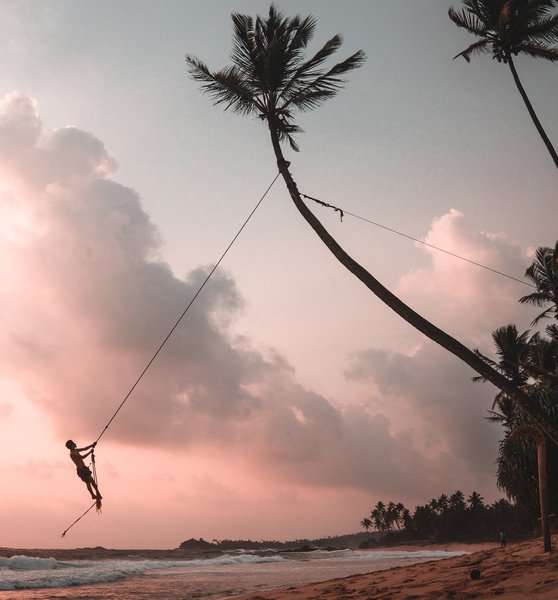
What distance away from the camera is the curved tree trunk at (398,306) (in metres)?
7.78

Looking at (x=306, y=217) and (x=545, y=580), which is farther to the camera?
(x=306, y=217)

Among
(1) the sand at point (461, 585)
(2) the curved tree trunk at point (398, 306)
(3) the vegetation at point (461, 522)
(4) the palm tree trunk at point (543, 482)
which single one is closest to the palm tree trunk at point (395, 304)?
(2) the curved tree trunk at point (398, 306)

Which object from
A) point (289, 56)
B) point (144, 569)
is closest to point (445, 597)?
point (289, 56)

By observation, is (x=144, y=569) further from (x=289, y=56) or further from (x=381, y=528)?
(x=381, y=528)

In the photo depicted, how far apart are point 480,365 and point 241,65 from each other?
860 centimetres

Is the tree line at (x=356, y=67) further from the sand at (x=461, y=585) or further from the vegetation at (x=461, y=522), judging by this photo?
the vegetation at (x=461, y=522)

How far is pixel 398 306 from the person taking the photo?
885 centimetres

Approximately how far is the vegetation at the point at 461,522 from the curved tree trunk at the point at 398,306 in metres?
70.1

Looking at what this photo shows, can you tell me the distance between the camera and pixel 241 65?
502 inches

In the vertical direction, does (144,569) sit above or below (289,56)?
below

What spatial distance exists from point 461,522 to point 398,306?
100 metres

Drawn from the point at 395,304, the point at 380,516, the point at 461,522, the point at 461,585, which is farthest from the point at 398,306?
the point at 380,516

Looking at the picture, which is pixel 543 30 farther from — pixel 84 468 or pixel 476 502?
pixel 476 502

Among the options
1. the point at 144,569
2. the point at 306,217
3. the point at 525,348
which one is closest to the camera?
the point at 306,217
